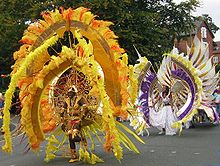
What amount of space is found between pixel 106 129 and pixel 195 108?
655 cm

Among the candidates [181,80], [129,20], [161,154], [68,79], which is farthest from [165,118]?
[129,20]

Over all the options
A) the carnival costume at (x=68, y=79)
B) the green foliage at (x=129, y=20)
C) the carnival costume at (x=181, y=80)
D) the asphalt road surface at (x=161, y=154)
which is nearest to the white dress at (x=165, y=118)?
the carnival costume at (x=181, y=80)

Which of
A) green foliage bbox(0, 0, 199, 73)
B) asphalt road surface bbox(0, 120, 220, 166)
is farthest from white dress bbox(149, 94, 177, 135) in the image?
green foliage bbox(0, 0, 199, 73)

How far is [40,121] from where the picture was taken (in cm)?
935

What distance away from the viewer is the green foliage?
89.8ft

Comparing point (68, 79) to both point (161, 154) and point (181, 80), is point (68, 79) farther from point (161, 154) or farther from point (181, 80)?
point (181, 80)

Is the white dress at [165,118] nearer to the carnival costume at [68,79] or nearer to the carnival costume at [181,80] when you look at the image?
the carnival costume at [181,80]

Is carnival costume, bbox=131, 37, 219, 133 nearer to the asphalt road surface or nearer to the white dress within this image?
the white dress

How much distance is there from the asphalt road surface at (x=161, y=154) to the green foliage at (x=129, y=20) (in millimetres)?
14365

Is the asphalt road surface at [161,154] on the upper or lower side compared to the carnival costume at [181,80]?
lower

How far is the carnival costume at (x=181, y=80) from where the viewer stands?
569 inches

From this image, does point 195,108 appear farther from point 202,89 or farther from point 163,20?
point 163,20

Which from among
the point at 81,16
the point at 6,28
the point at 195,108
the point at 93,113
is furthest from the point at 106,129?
the point at 6,28

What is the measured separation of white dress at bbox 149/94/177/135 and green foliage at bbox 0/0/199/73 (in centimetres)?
1222
